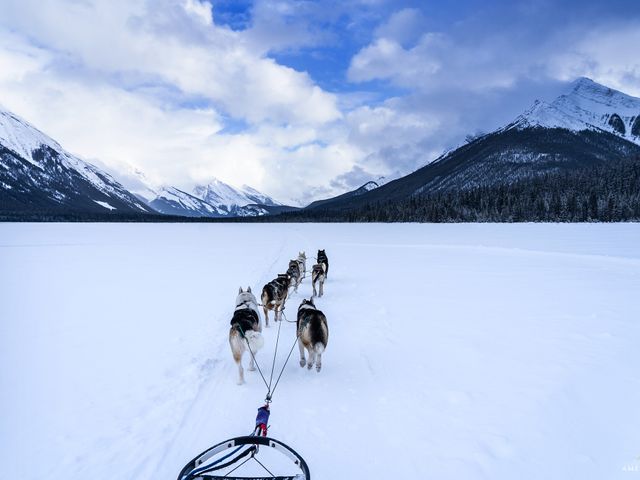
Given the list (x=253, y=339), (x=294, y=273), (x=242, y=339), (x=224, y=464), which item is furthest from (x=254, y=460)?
(x=294, y=273)

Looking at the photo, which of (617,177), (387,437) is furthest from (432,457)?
(617,177)

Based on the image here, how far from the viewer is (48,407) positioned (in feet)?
17.7

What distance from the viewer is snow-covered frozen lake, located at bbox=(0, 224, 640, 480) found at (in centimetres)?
420

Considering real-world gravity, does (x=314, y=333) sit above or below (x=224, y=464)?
above

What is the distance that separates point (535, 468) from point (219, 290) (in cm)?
1191

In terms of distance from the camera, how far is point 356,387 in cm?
598

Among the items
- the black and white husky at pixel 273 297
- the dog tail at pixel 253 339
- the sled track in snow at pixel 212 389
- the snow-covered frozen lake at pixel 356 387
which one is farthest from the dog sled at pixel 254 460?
the black and white husky at pixel 273 297

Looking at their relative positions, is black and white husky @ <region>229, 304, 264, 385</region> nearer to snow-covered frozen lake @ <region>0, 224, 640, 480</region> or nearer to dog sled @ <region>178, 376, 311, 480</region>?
snow-covered frozen lake @ <region>0, 224, 640, 480</region>

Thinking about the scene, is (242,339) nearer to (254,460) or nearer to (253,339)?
(253,339)

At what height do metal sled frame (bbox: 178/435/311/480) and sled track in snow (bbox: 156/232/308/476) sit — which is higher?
metal sled frame (bbox: 178/435/311/480)

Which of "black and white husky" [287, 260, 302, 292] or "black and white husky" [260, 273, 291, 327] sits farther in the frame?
"black and white husky" [287, 260, 302, 292]

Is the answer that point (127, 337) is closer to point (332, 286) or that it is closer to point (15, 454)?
point (15, 454)

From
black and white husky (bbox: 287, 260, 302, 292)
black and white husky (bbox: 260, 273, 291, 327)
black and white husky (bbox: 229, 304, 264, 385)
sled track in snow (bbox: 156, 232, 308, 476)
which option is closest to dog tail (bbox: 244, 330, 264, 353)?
black and white husky (bbox: 229, 304, 264, 385)

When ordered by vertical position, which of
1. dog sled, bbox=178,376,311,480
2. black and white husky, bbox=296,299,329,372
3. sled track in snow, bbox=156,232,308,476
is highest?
black and white husky, bbox=296,299,329,372
